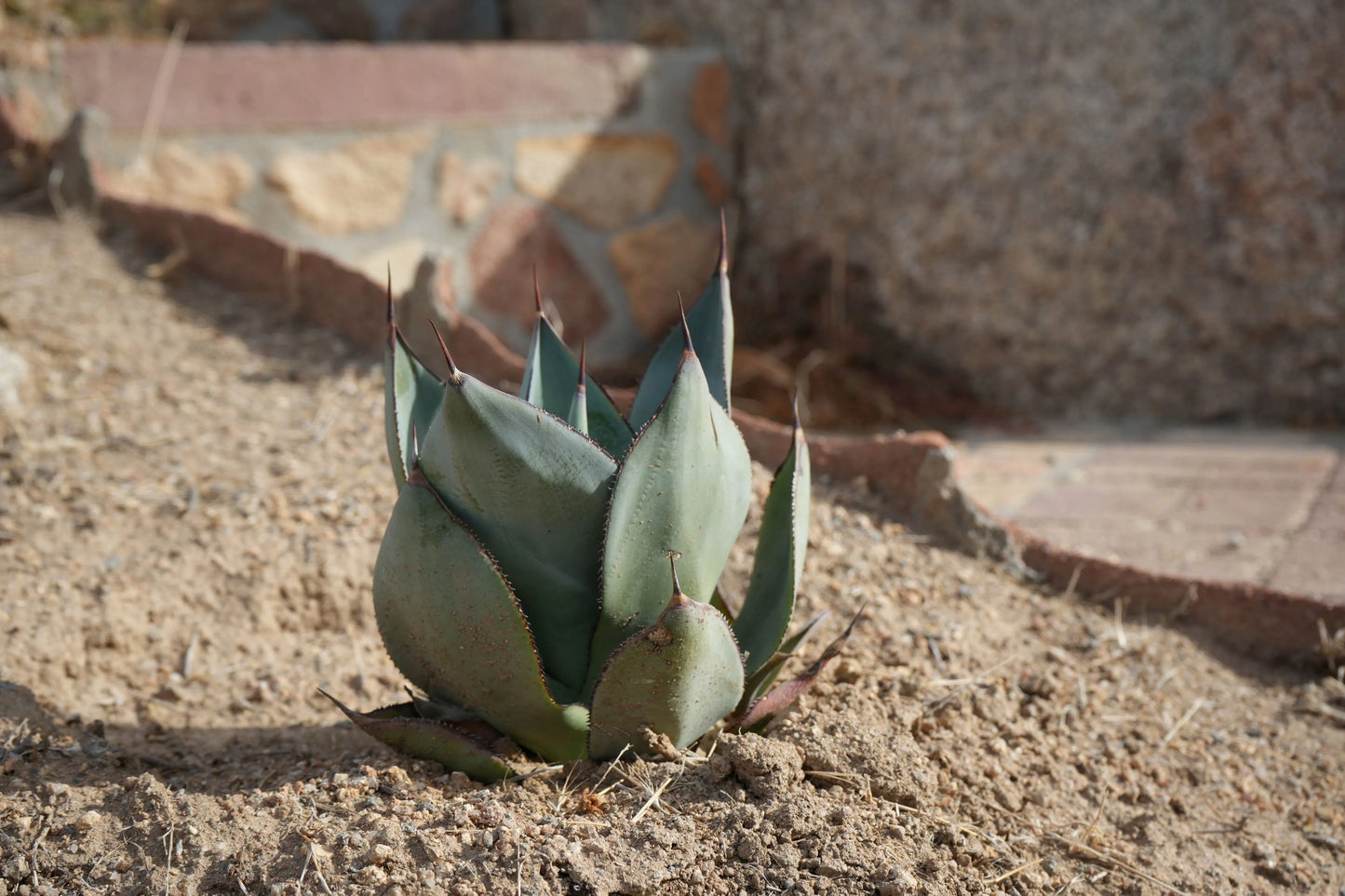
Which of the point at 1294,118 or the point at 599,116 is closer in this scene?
the point at 1294,118

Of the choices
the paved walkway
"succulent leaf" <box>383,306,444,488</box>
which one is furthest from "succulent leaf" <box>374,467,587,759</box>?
the paved walkway

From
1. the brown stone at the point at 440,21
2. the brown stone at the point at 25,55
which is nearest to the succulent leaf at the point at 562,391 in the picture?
the brown stone at the point at 25,55

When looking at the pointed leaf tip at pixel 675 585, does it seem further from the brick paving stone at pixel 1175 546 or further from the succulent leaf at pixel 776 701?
the brick paving stone at pixel 1175 546

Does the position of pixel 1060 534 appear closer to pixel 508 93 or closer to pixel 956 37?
pixel 956 37

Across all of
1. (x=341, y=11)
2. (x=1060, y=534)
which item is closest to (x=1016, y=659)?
(x=1060, y=534)

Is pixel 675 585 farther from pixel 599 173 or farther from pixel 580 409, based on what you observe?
pixel 599 173

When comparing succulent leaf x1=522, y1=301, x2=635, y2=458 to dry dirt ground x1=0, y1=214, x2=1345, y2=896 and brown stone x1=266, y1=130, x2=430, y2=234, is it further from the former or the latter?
brown stone x1=266, y1=130, x2=430, y2=234

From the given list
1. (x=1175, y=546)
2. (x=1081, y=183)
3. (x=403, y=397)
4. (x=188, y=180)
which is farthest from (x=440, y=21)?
(x=403, y=397)
